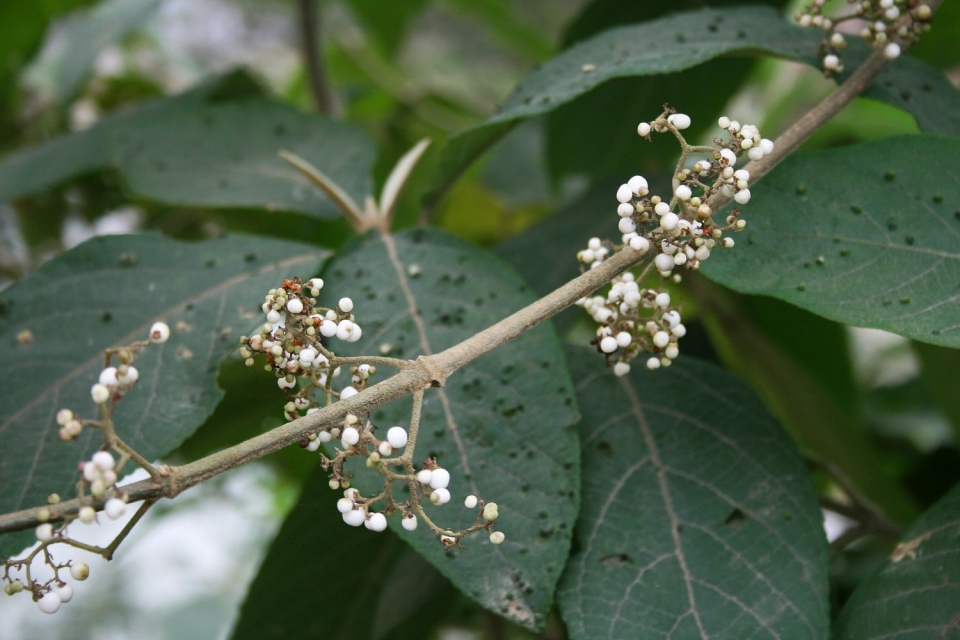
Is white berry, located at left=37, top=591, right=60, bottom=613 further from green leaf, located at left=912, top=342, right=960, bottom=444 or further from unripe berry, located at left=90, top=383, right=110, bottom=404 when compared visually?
green leaf, located at left=912, top=342, right=960, bottom=444

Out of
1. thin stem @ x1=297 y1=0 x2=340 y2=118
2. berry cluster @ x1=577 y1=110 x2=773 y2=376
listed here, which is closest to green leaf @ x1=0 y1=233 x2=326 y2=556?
berry cluster @ x1=577 y1=110 x2=773 y2=376

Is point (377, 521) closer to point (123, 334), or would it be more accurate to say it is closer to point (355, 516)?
point (355, 516)

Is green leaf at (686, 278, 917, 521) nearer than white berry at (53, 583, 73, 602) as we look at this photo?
No

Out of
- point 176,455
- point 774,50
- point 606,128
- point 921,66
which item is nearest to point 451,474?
point 774,50

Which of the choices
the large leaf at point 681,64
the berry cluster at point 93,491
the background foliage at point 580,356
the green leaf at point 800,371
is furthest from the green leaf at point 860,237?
the green leaf at point 800,371

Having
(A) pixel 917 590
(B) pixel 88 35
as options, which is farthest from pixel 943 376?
(B) pixel 88 35

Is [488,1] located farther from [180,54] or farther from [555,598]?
[555,598]

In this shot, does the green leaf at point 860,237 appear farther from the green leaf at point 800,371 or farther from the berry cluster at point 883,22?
the green leaf at point 800,371
